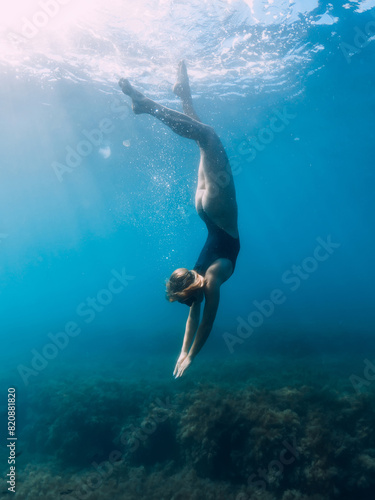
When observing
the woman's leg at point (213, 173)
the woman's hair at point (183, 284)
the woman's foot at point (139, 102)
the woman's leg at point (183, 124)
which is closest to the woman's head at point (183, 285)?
the woman's hair at point (183, 284)

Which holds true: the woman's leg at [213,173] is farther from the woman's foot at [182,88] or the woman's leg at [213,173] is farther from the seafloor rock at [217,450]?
the seafloor rock at [217,450]

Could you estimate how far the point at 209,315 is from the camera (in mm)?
3748

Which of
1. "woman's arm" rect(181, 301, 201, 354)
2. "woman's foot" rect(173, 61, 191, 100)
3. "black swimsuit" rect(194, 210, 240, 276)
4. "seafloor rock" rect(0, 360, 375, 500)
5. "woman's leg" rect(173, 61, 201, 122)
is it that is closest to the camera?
"woman's arm" rect(181, 301, 201, 354)

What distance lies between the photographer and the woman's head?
3.78 metres

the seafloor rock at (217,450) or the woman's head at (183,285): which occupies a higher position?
the woman's head at (183,285)

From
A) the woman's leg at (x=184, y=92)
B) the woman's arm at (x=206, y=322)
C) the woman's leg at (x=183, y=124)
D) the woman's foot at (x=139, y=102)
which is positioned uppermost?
the woman's leg at (x=184, y=92)

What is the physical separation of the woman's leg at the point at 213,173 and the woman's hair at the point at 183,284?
130 cm

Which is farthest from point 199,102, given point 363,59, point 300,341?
point 300,341

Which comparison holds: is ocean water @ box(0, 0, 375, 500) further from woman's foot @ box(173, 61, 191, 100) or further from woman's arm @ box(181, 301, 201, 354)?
woman's foot @ box(173, 61, 191, 100)

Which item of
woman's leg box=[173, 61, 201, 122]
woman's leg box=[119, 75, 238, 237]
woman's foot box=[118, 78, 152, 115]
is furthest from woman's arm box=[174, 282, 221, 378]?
woman's leg box=[173, 61, 201, 122]

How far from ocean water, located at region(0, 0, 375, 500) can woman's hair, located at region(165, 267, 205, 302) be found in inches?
188

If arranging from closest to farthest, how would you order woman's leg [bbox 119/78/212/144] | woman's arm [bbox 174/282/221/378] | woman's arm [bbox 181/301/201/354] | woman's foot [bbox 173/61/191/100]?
woman's arm [bbox 174/282/221/378] < woman's arm [bbox 181/301/201/354] < woman's leg [bbox 119/78/212/144] < woman's foot [bbox 173/61/191/100]

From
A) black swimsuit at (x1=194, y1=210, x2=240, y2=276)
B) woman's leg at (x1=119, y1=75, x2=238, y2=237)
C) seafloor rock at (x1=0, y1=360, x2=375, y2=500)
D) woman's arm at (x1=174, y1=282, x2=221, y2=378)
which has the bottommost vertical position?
seafloor rock at (x1=0, y1=360, x2=375, y2=500)

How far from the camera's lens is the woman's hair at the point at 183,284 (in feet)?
12.4
